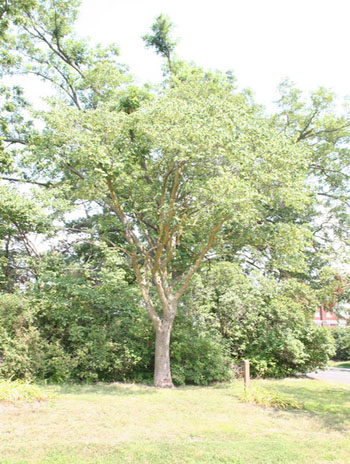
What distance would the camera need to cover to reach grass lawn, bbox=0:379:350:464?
4793 millimetres

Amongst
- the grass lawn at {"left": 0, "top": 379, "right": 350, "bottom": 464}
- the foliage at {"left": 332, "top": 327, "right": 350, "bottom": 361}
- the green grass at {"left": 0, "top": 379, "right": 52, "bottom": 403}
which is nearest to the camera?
the grass lawn at {"left": 0, "top": 379, "right": 350, "bottom": 464}

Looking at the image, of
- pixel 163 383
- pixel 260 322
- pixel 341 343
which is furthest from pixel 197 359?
pixel 341 343

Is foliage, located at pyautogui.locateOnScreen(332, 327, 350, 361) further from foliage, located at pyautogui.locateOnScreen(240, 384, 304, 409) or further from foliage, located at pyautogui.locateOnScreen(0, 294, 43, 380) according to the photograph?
foliage, located at pyautogui.locateOnScreen(0, 294, 43, 380)

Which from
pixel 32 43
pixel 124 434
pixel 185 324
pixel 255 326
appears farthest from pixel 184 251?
pixel 32 43

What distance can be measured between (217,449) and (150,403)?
3.35 m

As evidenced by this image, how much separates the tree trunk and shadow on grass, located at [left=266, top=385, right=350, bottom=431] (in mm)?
3234

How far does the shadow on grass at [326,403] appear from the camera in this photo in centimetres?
707

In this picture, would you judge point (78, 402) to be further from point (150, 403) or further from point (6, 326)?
point (6, 326)

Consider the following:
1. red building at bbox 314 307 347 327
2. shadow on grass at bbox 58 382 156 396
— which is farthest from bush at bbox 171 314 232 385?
red building at bbox 314 307 347 327

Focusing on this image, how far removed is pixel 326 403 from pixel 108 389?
17.8 feet

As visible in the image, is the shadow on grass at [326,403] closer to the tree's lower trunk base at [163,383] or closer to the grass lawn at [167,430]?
the grass lawn at [167,430]

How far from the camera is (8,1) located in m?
10.0

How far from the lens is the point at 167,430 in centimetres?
608

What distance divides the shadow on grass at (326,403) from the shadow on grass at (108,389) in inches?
148
